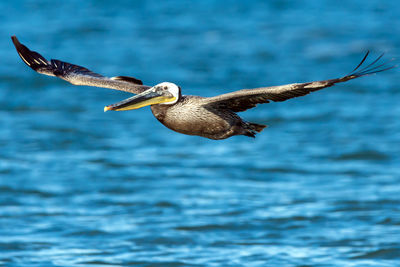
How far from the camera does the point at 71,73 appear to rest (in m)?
10.9

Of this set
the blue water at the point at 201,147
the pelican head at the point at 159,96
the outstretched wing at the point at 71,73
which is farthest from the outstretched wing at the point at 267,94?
the blue water at the point at 201,147

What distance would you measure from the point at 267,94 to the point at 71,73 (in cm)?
336

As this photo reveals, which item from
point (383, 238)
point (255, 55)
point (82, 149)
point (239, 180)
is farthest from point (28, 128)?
point (383, 238)

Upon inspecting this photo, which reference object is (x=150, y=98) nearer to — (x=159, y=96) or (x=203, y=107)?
(x=159, y=96)

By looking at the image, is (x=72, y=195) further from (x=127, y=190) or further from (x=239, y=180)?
(x=239, y=180)

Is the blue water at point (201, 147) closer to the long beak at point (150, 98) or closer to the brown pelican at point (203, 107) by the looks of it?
the brown pelican at point (203, 107)

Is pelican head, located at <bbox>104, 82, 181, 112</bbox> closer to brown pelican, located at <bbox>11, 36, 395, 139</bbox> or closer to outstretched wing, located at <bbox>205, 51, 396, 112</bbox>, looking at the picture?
brown pelican, located at <bbox>11, 36, 395, 139</bbox>

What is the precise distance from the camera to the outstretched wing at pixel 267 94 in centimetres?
807

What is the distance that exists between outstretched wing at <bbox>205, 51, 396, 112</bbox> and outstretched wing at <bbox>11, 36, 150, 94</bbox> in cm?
137

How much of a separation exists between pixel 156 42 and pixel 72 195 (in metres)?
12.9

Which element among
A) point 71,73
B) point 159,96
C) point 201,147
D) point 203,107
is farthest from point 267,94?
point 201,147

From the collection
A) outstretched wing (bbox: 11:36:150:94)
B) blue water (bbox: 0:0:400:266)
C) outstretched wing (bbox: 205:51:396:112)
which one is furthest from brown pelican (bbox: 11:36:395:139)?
blue water (bbox: 0:0:400:266)

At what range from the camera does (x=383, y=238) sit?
16.4m

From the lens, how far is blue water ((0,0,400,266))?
16.3 m
